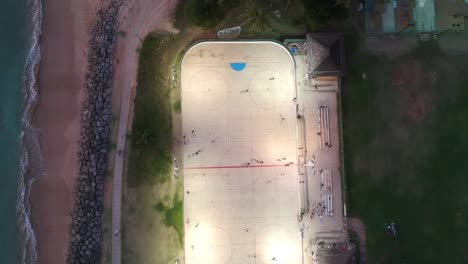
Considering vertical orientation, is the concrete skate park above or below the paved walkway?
above

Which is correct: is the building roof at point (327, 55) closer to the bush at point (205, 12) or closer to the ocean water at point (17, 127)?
the bush at point (205, 12)

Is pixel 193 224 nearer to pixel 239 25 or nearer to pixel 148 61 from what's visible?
pixel 148 61

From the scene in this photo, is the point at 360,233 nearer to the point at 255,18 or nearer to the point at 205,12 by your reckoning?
the point at 255,18

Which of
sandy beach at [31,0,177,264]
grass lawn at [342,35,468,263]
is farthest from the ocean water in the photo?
grass lawn at [342,35,468,263]

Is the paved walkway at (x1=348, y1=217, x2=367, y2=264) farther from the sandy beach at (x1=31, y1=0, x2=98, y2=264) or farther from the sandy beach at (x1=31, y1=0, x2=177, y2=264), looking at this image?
the sandy beach at (x1=31, y1=0, x2=98, y2=264)

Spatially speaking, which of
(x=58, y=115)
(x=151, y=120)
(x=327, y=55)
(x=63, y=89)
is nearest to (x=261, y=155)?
(x=151, y=120)

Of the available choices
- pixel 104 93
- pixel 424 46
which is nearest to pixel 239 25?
pixel 104 93
